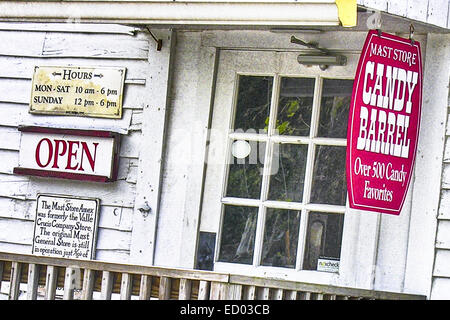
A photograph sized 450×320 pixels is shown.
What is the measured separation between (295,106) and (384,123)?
32.9 inches

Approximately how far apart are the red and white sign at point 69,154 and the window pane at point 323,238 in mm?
1293

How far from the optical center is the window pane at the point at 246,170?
5.49 meters

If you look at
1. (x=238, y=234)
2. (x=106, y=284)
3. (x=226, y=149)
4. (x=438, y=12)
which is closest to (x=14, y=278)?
(x=106, y=284)

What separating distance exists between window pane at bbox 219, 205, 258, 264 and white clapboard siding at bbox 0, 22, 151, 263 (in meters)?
0.61

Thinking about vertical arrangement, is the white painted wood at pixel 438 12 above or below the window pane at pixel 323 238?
above

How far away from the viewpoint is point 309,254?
17.4ft

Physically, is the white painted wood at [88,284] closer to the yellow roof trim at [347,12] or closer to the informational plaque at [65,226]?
the informational plaque at [65,226]

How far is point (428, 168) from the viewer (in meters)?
5.00

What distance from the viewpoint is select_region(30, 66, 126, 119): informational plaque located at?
5.86 metres

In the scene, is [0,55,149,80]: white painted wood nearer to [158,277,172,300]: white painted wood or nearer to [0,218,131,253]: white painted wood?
[0,218,131,253]: white painted wood

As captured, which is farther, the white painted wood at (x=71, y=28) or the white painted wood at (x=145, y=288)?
the white painted wood at (x=71, y=28)

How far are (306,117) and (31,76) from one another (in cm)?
187

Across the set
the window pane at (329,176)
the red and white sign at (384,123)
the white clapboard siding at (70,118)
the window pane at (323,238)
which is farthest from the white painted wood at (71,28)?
the red and white sign at (384,123)
